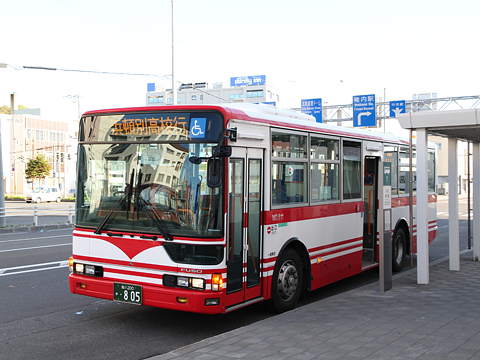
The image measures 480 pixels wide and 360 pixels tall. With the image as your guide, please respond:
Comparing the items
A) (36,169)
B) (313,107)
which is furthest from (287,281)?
(36,169)

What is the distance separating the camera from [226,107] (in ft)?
20.9

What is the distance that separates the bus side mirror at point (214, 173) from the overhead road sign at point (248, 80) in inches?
4144

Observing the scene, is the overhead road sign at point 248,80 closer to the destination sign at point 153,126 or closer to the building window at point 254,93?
the building window at point 254,93

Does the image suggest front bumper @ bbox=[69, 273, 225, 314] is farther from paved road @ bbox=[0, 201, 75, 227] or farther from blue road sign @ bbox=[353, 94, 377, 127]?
blue road sign @ bbox=[353, 94, 377, 127]

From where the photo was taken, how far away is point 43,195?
5166 cm

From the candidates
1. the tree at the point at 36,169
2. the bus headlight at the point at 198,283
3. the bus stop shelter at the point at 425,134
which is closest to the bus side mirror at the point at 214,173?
the bus headlight at the point at 198,283

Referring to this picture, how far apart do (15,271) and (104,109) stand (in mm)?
5408

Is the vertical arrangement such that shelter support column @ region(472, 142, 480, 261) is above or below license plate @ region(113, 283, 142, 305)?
above

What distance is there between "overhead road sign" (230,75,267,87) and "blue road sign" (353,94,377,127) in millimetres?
76970

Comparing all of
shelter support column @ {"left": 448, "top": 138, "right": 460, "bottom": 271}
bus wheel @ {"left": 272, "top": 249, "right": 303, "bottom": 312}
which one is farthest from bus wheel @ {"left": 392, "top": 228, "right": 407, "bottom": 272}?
bus wheel @ {"left": 272, "top": 249, "right": 303, "bottom": 312}

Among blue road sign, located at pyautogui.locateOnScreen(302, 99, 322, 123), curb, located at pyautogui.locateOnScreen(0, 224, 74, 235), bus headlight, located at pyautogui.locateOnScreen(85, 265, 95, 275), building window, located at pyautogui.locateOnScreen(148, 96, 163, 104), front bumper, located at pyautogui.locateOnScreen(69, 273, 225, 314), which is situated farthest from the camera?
building window, located at pyautogui.locateOnScreen(148, 96, 163, 104)

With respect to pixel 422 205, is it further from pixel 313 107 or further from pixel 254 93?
pixel 254 93

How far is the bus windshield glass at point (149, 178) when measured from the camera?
6.06 meters

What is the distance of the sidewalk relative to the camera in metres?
5.22
